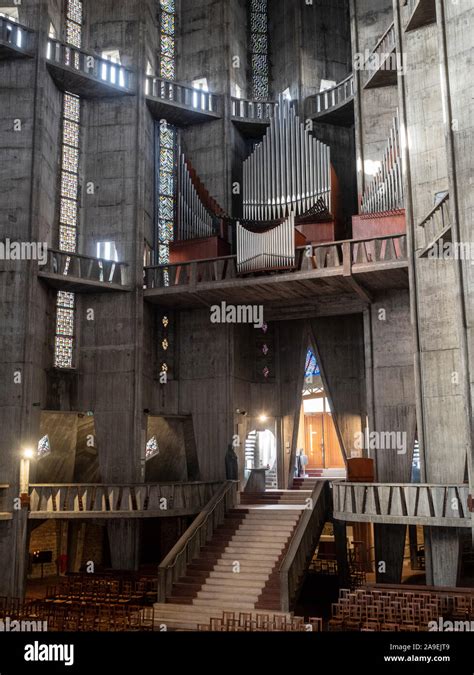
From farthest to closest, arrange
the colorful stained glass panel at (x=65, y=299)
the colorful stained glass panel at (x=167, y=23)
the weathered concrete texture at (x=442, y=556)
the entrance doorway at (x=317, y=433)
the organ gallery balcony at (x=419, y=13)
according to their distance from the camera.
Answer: the entrance doorway at (x=317, y=433), the colorful stained glass panel at (x=167, y=23), the colorful stained glass panel at (x=65, y=299), the organ gallery balcony at (x=419, y=13), the weathered concrete texture at (x=442, y=556)

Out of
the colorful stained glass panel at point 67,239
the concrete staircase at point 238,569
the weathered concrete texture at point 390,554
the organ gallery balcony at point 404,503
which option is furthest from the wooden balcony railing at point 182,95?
the weathered concrete texture at point 390,554

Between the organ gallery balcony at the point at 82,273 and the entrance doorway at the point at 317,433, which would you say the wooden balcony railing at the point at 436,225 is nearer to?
the organ gallery balcony at the point at 82,273

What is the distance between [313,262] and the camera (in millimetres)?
20406

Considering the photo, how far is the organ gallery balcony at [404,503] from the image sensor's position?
15.4 meters

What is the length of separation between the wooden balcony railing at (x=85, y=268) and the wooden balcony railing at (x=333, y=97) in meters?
8.67

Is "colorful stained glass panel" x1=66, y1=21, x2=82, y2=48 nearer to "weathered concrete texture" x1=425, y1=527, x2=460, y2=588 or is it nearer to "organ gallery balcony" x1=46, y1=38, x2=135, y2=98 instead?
"organ gallery balcony" x1=46, y1=38, x2=135, y2=98

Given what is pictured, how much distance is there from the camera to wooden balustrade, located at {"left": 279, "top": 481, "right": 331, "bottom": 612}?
15.9 m

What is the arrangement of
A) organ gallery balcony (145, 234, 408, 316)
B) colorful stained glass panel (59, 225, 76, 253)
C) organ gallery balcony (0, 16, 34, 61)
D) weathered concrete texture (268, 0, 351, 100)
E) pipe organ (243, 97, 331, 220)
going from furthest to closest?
weathered concrete texture (268, 0, 351, 100), colorful stained glass panel (59, 225, 76, 253), pipe organ (243, 97, 331, 220), organ gallery balcony (0, 16, 34, 61), organ gallery balcony (145, 234, 408, 316)

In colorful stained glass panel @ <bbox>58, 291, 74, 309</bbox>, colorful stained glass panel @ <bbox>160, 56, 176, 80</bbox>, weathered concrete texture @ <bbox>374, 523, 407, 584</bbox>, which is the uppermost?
colorful stained glass panel @ <bbox>160, 56, 176, 80</bbox>

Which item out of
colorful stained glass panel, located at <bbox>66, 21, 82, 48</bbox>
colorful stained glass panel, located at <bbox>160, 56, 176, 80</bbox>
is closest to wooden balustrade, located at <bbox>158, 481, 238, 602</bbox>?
colorful stained glass panel, located at <bbox>160, 56, 176, 80</bbox>

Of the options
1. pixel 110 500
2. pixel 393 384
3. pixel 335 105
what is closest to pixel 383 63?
pixel 335 105

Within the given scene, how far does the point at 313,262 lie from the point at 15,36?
10.9 meters

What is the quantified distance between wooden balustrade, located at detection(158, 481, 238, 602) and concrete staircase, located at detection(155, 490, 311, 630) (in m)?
0.16
